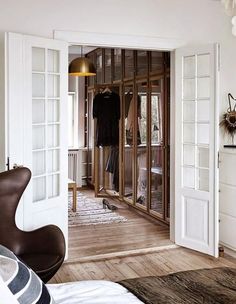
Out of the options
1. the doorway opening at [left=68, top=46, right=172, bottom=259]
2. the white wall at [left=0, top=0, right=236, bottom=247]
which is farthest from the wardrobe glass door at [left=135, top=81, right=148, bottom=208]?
the white wall at [left=0, top=0, right=236, bottom=247]

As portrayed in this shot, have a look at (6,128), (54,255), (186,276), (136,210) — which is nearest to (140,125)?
(136,210)

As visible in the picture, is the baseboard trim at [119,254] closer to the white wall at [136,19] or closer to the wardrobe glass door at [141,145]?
the white wall at [136,19]

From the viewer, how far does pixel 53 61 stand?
4.06m

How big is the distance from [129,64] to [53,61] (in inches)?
110

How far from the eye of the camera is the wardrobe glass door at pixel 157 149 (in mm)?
5797

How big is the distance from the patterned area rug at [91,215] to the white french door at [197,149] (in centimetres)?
152

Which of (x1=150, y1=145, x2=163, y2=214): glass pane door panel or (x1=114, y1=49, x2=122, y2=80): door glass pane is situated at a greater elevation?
(x1=114, y1=49, x2=122, y2=80): door glass pane

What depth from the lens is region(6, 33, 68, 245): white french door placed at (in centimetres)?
372

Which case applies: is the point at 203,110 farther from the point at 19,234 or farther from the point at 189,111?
the point at 19,234

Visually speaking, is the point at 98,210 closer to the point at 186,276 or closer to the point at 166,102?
the point at 166,102

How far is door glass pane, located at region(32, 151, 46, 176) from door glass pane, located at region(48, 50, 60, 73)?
0.81m

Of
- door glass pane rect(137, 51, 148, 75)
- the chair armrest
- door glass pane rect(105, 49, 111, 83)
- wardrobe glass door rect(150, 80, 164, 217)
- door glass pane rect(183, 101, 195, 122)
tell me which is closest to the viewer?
the chair armrest

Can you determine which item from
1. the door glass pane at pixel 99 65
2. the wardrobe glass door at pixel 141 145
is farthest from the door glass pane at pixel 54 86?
the door glass pane at pixel 99 65

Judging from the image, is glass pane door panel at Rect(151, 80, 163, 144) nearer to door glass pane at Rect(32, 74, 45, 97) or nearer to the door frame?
the door frame
